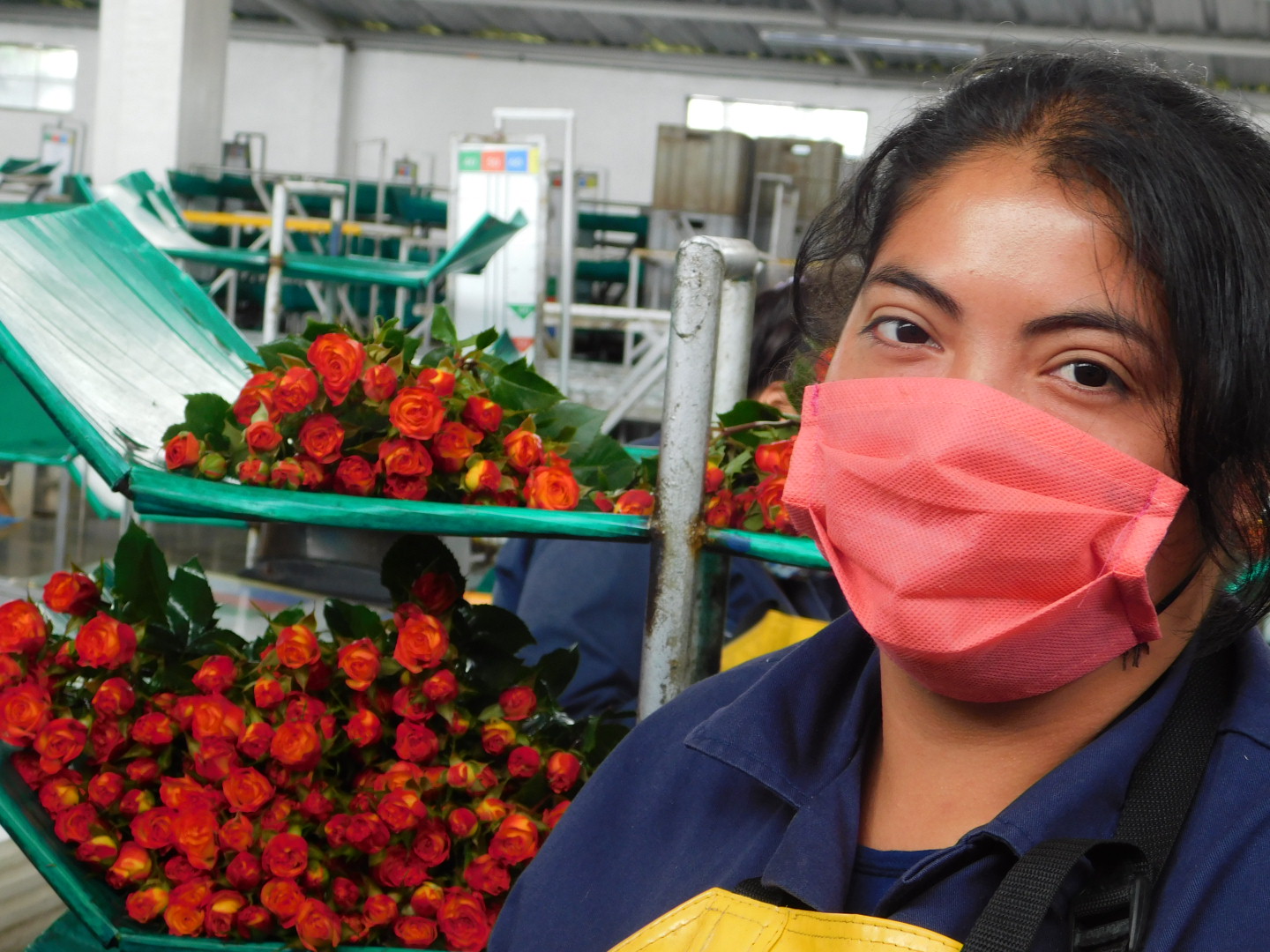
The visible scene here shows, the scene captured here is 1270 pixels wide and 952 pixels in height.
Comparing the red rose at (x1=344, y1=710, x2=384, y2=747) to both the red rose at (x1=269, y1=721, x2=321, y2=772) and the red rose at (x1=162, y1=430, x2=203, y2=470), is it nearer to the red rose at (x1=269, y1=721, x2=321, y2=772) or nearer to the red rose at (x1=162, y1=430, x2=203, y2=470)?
the red rose at (x1=269, y1=721, x2=321, y2=772)

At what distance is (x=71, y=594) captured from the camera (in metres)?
1.26

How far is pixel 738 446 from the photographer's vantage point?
138 cm

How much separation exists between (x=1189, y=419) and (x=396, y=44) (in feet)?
51.4

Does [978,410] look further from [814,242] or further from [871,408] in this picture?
[814,242]

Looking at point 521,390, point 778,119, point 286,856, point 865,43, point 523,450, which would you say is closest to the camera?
point 286,856

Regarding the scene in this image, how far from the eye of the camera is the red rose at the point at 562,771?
1.23 meters

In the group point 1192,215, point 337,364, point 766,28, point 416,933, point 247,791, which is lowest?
point 416,933

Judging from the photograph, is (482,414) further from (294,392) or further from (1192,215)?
(1192,215)

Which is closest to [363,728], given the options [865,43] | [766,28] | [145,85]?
[145,85]

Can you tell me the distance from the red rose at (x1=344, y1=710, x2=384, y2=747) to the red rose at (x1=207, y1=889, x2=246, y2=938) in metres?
0.17

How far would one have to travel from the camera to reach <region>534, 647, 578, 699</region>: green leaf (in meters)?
1.32

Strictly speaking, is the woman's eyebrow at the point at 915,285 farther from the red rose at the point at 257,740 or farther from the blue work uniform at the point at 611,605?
the blue work uniform at the point at 611,605

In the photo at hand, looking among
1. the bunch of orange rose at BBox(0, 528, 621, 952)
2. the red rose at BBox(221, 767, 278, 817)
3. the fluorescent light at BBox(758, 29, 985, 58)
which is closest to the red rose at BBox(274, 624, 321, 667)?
the bunch of orange rose at BBox(0, 528, 621, 952)

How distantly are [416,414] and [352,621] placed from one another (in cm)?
22
